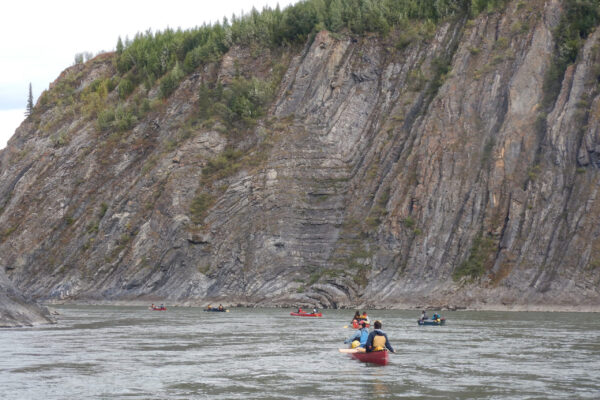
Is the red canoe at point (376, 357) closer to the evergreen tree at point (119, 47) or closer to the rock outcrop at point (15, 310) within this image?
the rock outcrop at point (15, 310)

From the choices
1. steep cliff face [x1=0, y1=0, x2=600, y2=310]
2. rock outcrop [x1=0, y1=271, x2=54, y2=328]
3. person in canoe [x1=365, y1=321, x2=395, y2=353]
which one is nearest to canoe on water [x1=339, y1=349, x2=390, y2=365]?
person in canoe [x1=365, y1=321, x2=395, y2=353]

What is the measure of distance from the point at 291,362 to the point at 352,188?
57.7 meters

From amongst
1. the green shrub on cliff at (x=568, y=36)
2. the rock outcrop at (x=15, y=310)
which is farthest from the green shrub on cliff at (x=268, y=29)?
the rock outcrop at (x=15, y=310)

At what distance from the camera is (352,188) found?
9175 cm

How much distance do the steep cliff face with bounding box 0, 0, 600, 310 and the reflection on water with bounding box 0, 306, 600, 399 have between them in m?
20.5

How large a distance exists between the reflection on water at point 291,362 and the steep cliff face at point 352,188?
67.4 feet

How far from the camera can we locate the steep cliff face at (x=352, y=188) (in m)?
76.1

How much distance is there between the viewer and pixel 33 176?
115250mm

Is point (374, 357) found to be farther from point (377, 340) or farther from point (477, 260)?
point (477, 260)

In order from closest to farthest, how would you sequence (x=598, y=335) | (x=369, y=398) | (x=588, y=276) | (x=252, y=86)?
(x=369, y=398), (x=598, y=335), (x=588, y=276), (x=252, y=86)

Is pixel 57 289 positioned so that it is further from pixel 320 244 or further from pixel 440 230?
pixel 440 230

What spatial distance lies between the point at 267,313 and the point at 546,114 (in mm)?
35748

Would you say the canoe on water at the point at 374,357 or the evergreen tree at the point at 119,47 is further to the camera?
the evergreen tree at the point at 119,47

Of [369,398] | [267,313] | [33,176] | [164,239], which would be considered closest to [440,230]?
[267,313]
